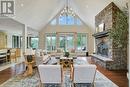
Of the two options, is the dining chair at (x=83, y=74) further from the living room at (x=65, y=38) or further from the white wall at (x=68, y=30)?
the white wall at (x=68, y=30)

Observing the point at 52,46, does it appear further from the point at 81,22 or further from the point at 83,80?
the point at 83,80

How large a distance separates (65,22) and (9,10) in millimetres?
12207

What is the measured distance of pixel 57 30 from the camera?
2075cm

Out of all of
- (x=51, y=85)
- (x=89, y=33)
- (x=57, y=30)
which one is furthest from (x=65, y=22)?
(x=51, y=85)

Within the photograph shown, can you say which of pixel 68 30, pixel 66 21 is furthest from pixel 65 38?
pixel 66 21

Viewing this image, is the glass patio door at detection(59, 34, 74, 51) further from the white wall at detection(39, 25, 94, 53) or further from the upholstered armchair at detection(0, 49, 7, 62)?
the upholstered armchair at detection(0, 49, 7, 62)

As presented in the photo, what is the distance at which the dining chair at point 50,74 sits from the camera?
4.97 meters

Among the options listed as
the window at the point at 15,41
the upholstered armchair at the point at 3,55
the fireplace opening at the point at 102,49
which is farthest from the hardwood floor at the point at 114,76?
the window at the point at 15,41

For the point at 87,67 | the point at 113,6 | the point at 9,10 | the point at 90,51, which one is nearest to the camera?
the point at 87,67

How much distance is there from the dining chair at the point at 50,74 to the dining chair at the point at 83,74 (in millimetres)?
375

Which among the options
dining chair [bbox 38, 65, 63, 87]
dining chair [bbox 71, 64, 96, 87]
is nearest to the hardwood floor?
dining chair [bbox 71, 64, 96, 87]

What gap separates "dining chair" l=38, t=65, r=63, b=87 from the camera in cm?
497

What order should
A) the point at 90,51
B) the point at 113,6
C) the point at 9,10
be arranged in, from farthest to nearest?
the point at 90,51 < the point at 113,6 < the point at 9,10

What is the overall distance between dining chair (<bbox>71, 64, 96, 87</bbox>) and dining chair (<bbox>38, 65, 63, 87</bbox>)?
0.38 m
